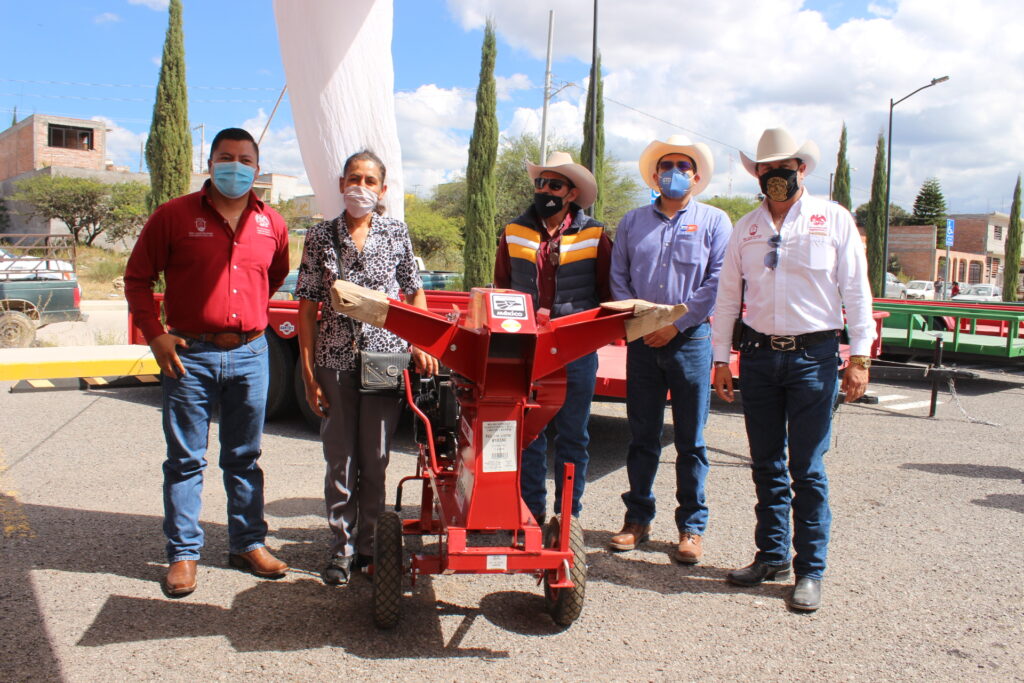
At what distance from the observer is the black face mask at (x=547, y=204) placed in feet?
13.6

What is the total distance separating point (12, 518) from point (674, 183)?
13.1 ft

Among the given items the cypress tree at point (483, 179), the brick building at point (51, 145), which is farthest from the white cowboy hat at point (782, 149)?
the brick building at point (51, 145)

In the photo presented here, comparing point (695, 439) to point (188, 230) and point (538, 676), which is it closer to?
point (538, 676)

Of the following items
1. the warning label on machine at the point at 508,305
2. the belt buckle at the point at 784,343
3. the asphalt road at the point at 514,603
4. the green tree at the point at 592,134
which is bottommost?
the asphalt road at the point at 514,603

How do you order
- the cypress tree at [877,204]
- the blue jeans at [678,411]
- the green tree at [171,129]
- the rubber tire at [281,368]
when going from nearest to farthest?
the blue jeans at [678,411], the rubber tire at [281,368], the green tree at [171,129], the cypress tree at [877,204]

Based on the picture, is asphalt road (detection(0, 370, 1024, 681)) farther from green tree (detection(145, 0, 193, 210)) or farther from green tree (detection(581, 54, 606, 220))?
green tree (detection(581, 54, 606, 220))

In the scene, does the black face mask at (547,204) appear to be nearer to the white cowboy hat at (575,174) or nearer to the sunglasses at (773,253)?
the white cowboy hat at (575,174)

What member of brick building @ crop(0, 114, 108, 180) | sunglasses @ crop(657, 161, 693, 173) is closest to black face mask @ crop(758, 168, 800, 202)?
sunglasses @ crop(657, 161, 693, 173)

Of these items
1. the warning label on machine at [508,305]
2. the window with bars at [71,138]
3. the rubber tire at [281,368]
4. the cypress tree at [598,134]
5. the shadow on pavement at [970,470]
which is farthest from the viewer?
the window with bars at [71,138]

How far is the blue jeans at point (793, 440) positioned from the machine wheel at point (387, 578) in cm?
176

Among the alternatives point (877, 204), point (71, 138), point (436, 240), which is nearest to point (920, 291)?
point (877, 204)

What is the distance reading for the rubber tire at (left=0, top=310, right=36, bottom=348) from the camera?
1066 cm

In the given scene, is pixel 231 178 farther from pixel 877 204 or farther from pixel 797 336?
pixel 877 204

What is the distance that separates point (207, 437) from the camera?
3.71 meters
